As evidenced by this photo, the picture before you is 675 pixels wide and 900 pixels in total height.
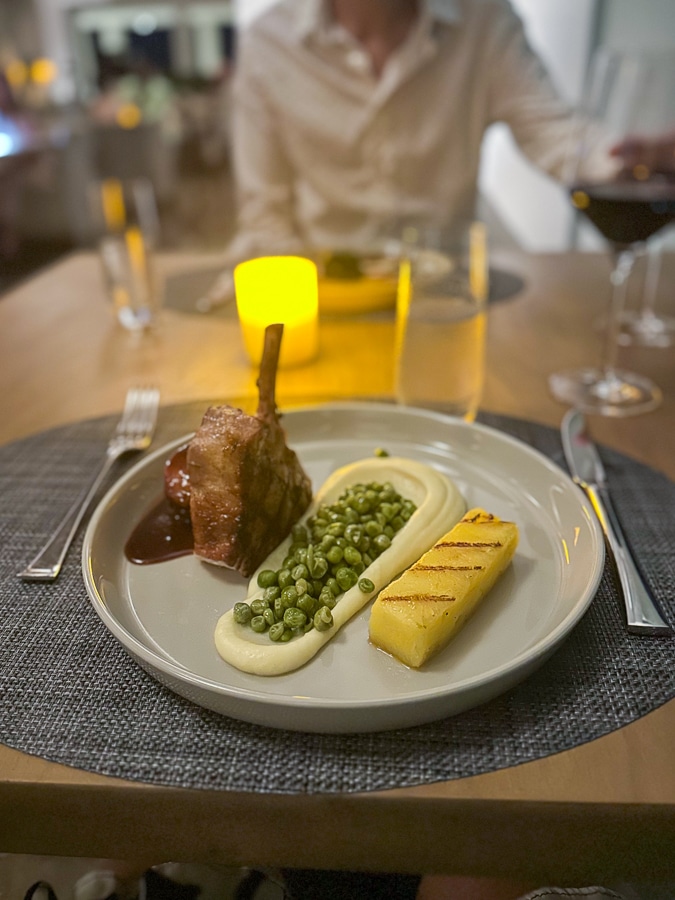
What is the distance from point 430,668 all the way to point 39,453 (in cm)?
89

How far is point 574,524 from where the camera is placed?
91 cm

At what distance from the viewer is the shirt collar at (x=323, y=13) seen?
2.81 meters

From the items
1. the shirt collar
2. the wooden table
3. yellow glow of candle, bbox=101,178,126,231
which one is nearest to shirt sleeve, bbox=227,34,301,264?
the shirt collar

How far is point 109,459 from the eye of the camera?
3.83ft

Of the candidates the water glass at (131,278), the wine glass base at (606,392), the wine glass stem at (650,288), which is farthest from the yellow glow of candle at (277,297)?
the wine glass stem at (650,288)

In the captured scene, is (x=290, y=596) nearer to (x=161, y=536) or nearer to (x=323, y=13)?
(x=161, y=536)

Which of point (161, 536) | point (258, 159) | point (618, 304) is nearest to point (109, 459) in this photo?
point (161, 536)

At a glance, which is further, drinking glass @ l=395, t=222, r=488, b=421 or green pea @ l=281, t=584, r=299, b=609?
drinking glass @ l=395, t=222, r=488, b=421

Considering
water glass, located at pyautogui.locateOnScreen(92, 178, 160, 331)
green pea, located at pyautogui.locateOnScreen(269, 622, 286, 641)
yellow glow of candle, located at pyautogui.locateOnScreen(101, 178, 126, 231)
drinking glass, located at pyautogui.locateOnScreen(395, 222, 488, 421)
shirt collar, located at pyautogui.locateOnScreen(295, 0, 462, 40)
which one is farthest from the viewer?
shirt collar, located at pyautogui.locateOnScreen(295, 0, 462, 40)

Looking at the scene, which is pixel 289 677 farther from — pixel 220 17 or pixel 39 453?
pixel 220 17

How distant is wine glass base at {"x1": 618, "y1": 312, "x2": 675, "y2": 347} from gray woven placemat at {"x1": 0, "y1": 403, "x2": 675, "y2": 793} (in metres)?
1.02

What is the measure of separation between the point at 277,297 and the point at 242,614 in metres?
0.94

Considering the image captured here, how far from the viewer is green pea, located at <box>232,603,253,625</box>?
2.52 ft

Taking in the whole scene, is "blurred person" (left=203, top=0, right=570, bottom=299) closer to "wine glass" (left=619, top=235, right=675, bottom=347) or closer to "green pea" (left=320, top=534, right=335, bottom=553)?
"wine glass" (left=619, top=235, right=675, bottom=347)
